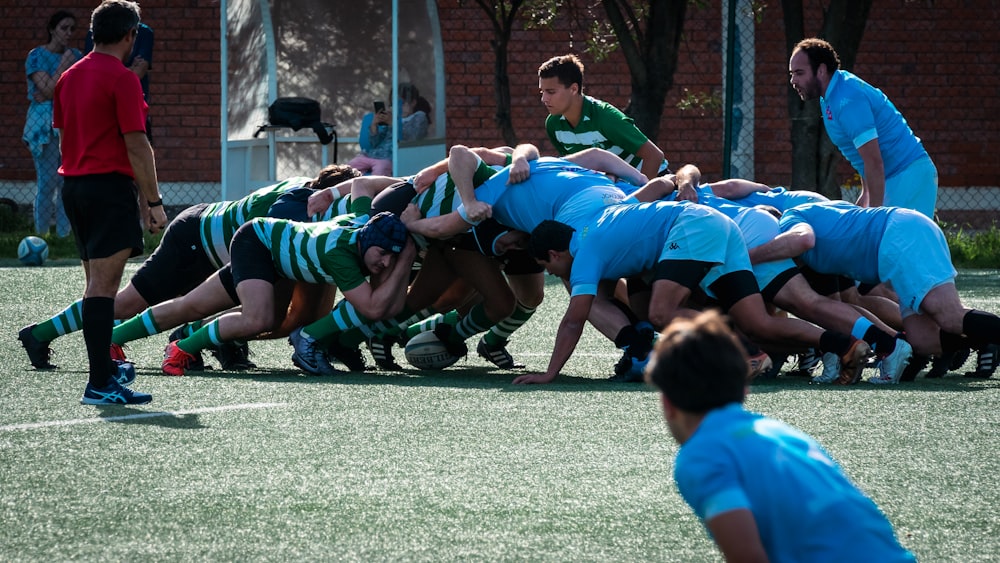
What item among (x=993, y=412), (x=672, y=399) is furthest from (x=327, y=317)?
(x=672, y=399)

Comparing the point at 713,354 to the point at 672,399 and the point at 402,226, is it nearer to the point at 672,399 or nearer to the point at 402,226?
the point at 672,399

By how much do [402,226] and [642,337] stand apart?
4.16ft

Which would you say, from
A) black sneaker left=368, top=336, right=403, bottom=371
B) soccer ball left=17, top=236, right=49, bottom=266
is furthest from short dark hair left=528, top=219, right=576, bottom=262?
soccer ball left=17, top=236, right=49, bottom=266

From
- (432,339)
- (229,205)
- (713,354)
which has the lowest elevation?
(432,339)

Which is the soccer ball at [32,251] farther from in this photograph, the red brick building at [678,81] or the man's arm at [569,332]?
the man's arm at [569,332]

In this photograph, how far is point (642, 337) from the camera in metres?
6.52

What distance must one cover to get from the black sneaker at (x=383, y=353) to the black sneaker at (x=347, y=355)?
5.6 inches

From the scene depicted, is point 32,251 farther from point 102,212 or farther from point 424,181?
point 102,212

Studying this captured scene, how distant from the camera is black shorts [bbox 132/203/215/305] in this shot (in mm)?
A: 7324

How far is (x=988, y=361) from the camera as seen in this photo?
6.56 meters

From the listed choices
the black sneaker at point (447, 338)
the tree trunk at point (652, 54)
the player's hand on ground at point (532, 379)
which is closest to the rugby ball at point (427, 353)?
the black sneaker at point (447, 338)

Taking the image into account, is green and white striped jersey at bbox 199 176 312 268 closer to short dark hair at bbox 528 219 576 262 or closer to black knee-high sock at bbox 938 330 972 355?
short dark hair at bbox 528 219 576 262

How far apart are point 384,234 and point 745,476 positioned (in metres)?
4.48

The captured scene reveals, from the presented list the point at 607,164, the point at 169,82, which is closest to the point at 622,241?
the point at 607,164
